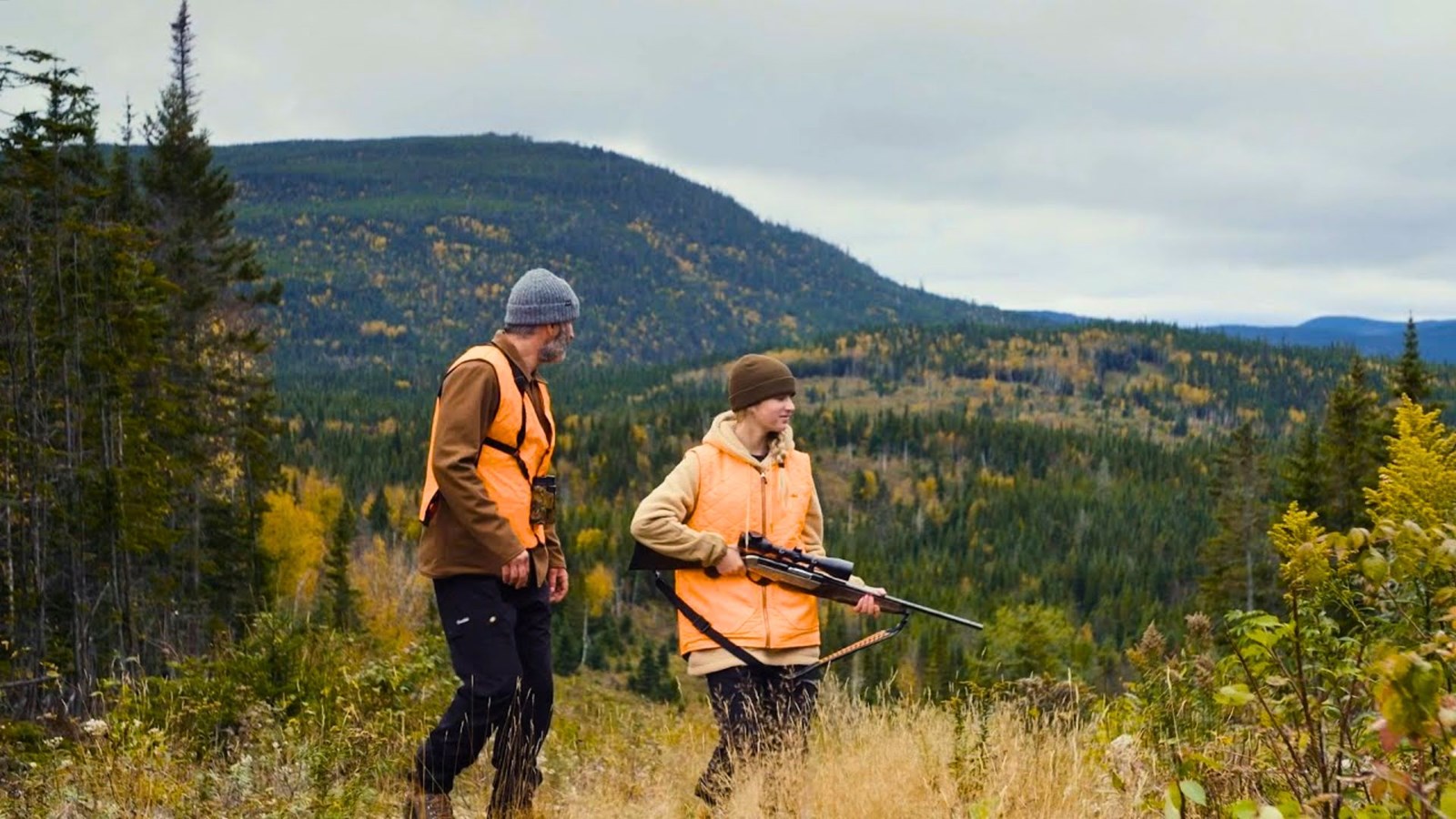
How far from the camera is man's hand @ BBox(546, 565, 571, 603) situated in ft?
18.4

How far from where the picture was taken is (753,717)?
5023 millimetres

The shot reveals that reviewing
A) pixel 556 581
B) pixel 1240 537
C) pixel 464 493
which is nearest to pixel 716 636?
pixel 556 581

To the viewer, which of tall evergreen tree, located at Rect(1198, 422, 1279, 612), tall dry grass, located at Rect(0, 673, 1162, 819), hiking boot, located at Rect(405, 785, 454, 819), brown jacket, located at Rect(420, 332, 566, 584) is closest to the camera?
tall dry grass, located at Rect(0, 673, 1162, 819)

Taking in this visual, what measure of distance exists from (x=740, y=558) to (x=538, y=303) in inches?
57.2

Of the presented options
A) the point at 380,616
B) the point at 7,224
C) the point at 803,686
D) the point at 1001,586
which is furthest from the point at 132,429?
the point at 1001,586

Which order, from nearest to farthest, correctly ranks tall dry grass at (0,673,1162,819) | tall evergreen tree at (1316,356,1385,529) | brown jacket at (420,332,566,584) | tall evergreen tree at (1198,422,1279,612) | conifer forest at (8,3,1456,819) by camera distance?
conifer forest at (8,3,1456,819) < tall dry grass at (0,673,1162,819) < brown jacket at (420,332,566,584) < tall evergreen tree at (1316,356,1385,529) < tall evergreen tree at (1198,422,1279,612)

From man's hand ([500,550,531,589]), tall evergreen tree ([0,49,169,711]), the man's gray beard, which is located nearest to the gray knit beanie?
the man's gray beard

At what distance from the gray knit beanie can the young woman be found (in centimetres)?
83

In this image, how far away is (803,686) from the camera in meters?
5.32

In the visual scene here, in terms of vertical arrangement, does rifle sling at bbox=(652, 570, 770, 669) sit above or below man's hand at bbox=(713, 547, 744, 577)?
below

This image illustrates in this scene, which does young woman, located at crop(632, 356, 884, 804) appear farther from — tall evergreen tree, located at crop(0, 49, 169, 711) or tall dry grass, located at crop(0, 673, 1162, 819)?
tall evergreen tree, located at crop(0, 49, 169, 711)

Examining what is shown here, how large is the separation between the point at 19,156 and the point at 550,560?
17.7m

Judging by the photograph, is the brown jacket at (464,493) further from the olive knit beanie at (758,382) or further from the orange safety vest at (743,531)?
the olive knit beanie at (758,382)

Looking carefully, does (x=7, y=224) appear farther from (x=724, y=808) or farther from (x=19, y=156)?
(x=724, y=808)
